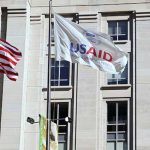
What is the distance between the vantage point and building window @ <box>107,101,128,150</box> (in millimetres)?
29669

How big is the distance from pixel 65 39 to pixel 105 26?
9753mm

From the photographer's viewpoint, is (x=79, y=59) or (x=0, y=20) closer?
(x=79, y=59)

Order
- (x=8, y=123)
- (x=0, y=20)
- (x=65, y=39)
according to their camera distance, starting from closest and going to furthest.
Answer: (x=65, y=39) < (x=8, y=123) < (x=0, y=20)

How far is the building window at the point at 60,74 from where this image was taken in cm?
3095

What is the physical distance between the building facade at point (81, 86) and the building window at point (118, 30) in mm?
57

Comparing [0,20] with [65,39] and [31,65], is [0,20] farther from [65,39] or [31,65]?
[65,39]

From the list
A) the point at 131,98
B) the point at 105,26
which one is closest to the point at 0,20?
the point at 105,26

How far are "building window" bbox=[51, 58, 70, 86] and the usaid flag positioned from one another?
839 cm

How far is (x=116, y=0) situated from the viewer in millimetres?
31766

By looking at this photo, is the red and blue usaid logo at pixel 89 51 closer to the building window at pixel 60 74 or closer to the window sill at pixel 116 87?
the window sill at pixel 116 87

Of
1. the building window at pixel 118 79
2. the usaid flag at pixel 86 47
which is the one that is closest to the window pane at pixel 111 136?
the building window at pixel 118 79

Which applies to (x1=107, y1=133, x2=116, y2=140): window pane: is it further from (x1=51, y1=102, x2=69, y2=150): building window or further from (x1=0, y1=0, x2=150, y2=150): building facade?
(x1=51, y1=102, x2=69, y2=150): building window

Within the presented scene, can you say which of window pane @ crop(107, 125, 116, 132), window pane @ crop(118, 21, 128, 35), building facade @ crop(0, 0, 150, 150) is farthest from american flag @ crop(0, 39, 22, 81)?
window pane @ crop(118, 21, 128, 35)

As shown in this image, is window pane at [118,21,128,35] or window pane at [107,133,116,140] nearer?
window pane at [107,133,116,140]
